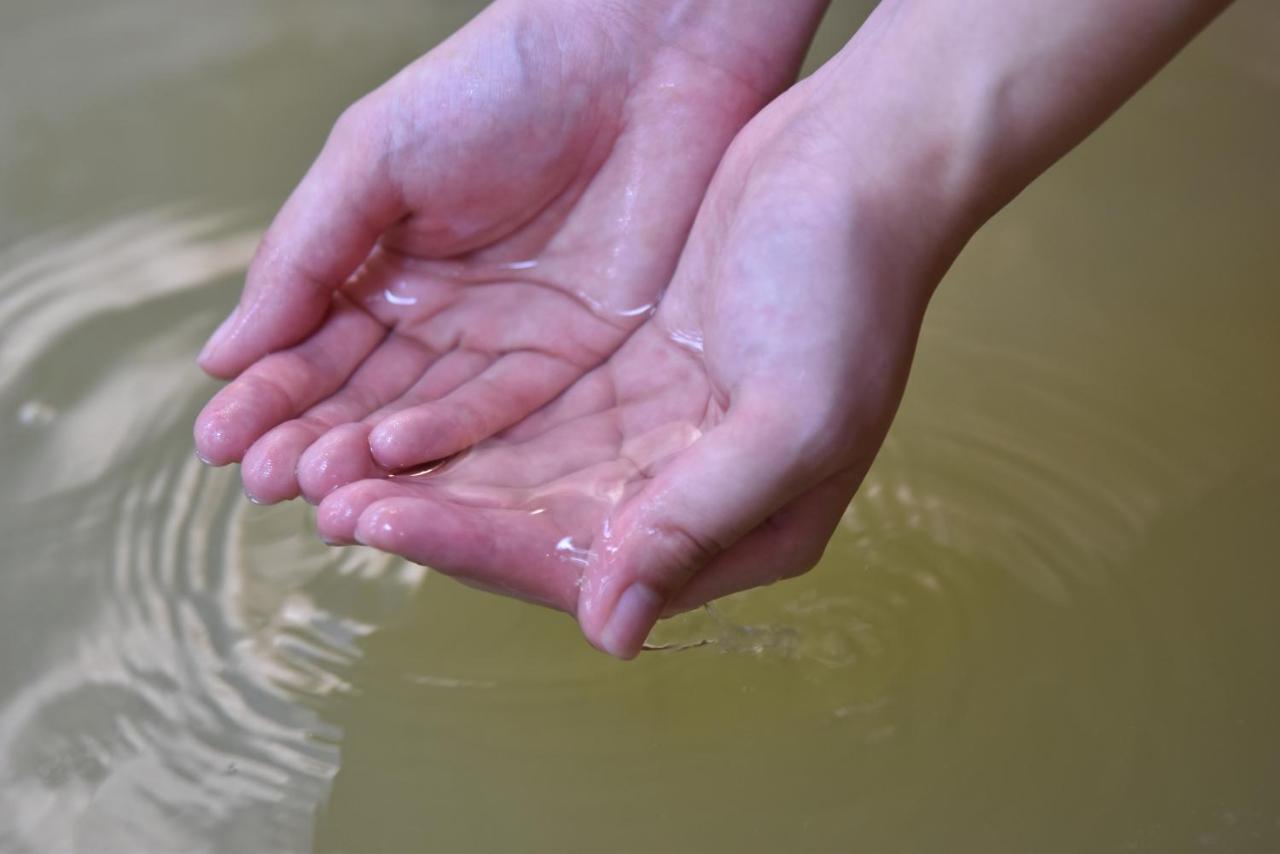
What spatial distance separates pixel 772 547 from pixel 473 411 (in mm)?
209

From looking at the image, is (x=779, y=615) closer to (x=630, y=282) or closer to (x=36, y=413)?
(x=630, y=282)

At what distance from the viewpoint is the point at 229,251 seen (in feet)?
4.02

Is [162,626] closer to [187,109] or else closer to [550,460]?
[550,460]

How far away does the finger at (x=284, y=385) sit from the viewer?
2.54ft

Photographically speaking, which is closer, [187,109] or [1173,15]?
[1173,15]

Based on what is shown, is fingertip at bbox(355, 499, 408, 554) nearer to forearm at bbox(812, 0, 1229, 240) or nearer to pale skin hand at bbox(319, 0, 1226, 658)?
pale skin hand at bbox(319, 0, 1226, 658)

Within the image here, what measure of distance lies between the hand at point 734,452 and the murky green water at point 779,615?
19cm

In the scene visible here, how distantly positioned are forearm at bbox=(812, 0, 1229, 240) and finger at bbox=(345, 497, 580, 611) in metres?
0.27

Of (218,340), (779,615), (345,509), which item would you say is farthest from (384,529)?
(779,615)

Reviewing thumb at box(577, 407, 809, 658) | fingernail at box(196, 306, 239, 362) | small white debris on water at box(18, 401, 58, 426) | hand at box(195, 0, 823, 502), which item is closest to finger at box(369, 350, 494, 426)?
hand at box(195, 0, 823, 502)

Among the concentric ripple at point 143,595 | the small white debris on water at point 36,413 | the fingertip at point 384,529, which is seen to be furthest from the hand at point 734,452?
the small white debris on water at point 36,413

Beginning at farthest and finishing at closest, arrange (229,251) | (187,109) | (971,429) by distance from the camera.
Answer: (187,109) < (229,251) < (971,429)

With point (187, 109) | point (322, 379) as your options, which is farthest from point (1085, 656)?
point (187, 109)

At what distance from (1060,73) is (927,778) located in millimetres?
452
